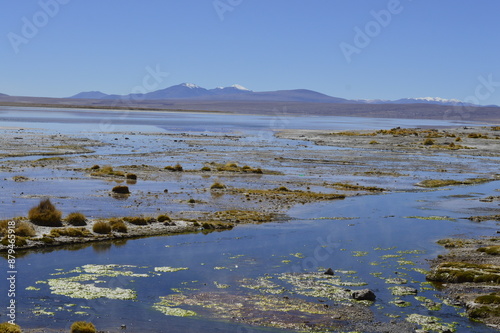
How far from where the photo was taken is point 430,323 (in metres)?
15.2

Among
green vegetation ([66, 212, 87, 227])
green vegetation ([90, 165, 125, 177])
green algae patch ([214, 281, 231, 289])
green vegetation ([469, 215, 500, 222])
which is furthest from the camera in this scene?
green vegetation ([90, 165, 125, 177])

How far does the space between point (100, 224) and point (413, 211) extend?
16468 millimetres

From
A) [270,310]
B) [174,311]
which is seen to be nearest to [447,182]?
[270,310]

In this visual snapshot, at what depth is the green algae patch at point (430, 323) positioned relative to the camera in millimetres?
14867

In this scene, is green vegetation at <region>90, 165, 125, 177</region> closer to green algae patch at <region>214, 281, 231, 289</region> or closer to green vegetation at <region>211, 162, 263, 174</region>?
green vegetation at <region>211, 162, 263, 174</region>

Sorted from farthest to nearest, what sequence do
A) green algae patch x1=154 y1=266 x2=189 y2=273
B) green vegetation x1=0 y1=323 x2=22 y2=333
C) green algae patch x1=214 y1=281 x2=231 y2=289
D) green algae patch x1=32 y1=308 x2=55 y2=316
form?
green algae patch x1=154 y1=266 x2=189 y2=273 → green algae patch x1=214 y1=281 x2=231 y2=289 → green algae patch x1=32 y1=308 x2=55 y2=316 → green vegetation x1=0 y1=323 x2=22 y2=333

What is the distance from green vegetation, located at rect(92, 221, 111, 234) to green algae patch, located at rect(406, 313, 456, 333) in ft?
43.4

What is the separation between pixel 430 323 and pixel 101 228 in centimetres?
1393

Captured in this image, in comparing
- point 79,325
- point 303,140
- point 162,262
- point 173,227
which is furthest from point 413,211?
point 303,140

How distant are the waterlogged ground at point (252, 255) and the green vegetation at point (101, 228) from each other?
1.15m

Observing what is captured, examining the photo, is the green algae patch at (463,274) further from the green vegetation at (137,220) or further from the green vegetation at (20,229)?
the green vegetation at (20,229)

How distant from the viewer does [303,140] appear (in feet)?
290

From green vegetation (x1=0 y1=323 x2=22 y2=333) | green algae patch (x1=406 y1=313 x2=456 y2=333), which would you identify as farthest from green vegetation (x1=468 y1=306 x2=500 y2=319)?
green vegetation (x1=0 y1=323 x2=22 y2=333)

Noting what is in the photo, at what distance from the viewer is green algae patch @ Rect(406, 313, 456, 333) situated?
1487cm
